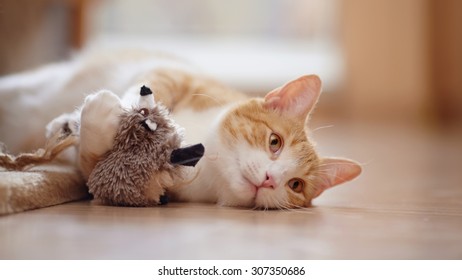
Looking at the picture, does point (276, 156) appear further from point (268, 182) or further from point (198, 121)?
point (198, 121)

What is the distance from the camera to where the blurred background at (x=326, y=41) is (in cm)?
485

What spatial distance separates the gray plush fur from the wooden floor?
0.11 ft

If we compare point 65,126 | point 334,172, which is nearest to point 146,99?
point 65,126

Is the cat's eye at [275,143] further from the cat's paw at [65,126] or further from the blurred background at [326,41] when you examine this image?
the blurred background at [326,41]

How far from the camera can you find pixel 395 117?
16.0 feet

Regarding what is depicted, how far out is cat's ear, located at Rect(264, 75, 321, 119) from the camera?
125cm

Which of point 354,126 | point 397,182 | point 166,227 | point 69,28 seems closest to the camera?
point 166,227

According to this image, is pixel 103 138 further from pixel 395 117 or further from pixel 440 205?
pixel 395 117

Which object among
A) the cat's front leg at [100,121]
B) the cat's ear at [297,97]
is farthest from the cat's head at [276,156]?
the cat's front leg at [100,121]

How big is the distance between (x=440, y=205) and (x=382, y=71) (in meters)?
3.84

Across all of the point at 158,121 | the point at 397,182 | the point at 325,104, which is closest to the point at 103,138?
the point at 158,121

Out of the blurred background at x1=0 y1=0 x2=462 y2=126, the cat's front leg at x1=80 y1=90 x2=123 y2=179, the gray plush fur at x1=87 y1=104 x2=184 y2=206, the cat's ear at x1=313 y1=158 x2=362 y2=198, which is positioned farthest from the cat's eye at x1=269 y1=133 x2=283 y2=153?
the blurred background at x1=0 y1=0 x2=462 y2=126

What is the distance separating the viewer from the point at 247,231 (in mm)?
906

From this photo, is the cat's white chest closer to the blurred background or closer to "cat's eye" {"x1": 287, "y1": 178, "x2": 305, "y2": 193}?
"cat's eye" {"x1": 287, "y1": 178, "x2": 305, "y2": 193}
